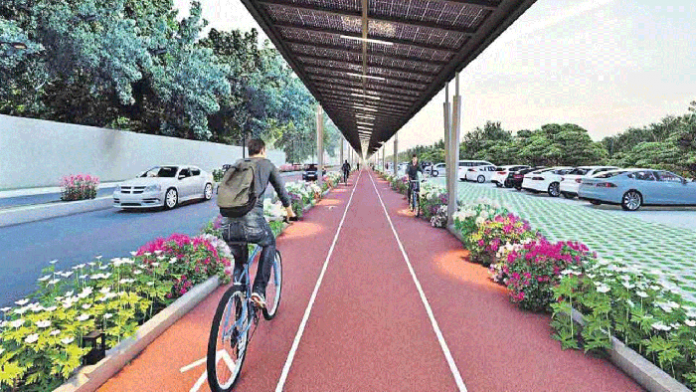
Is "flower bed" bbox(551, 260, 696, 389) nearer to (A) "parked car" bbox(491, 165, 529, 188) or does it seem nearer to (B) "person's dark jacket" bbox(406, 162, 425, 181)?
(B) "person's dark jacket" bbox(406, 162, 425, 181)

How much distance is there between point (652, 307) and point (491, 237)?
10.4 ft

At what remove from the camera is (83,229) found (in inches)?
430

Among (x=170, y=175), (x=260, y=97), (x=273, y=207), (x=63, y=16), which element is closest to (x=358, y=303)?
(x=273, y=207)

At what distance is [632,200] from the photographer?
50.7 feet

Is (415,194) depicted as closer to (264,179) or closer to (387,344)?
(387,344)

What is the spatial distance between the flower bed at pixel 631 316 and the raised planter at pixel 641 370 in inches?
2.8

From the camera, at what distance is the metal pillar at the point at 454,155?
1057 cm

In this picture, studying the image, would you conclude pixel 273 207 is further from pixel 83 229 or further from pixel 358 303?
pixel 83 229

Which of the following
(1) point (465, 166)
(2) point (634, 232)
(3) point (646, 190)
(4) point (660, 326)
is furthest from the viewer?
(1) point (465, 166)

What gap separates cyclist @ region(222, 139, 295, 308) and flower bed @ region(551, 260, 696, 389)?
3.01 m

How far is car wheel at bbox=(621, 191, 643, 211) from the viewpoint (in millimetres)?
15422

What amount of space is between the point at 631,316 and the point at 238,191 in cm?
383

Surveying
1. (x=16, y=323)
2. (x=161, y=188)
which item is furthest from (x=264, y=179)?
(x=161, y=188)

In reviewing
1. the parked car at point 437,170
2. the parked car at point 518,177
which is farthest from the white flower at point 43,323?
the parked car at point 437,170
